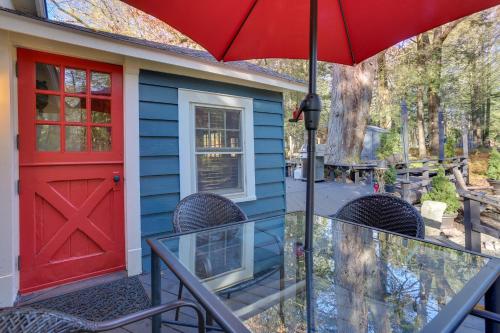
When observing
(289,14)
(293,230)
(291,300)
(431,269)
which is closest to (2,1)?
(289,14)

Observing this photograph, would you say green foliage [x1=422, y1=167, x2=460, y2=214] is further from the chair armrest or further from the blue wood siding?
the chair armrest

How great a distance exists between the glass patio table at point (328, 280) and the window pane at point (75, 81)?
1.87 m

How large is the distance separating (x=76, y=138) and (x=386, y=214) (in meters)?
2.61

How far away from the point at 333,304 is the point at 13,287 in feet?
8.15

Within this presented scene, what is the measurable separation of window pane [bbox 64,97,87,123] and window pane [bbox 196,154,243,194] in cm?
116

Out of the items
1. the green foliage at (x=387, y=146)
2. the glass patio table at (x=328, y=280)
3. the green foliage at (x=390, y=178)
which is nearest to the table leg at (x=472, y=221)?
the glass patio table at (x=328, y=280)

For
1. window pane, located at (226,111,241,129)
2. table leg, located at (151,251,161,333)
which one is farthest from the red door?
table leg, located at (151,251,161,333)

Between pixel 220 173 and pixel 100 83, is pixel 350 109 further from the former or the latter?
pixel 100 83

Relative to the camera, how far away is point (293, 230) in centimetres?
200

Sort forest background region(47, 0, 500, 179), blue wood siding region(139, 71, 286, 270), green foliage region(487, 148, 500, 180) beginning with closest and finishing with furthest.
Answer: blue wood siding region(139, 71, 286, 270) < green foliage region(487, 148, 500, 180) < forest background region(47, 0, 500, 179)

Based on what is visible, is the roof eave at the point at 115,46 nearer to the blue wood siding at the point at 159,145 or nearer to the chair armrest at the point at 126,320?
the blue wood siding at the point at 159,145

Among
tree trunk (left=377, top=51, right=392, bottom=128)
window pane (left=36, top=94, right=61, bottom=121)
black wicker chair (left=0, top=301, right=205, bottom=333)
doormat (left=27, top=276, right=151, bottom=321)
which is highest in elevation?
tree trunk (left=377, top=51, right=392, bottom=128)

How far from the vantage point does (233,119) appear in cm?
366

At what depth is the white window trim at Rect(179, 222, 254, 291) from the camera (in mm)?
1210
